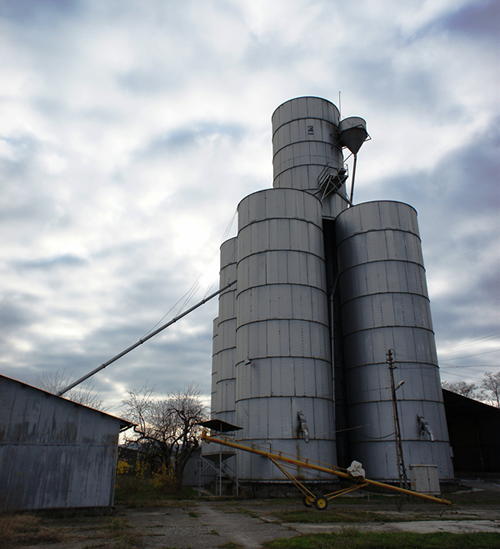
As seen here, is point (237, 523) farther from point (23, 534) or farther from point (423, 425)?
point (423, 425)

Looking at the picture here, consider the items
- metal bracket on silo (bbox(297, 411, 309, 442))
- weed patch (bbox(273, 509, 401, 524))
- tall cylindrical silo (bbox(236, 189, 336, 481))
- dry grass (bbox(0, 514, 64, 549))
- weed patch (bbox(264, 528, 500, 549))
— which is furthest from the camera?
tall cylindrical silo (bbox(236, 189, 336, 481))

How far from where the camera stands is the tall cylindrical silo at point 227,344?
3400 centimetres

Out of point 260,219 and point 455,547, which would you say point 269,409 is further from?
point 455,547

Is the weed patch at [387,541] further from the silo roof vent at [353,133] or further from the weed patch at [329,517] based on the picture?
the silo roof vent at [353,133]

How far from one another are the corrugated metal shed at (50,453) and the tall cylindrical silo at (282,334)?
9056 mm

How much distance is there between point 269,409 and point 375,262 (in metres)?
11.5

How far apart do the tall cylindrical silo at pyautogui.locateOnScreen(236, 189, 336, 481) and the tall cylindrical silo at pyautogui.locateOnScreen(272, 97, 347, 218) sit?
5.87 meters

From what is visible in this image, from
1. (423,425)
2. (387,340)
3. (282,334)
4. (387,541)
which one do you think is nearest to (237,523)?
(387,541)

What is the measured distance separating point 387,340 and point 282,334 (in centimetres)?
653

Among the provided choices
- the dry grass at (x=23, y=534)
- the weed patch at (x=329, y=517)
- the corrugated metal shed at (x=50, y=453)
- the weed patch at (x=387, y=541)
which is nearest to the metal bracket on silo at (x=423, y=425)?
the weed patch at (x=329, y=517)

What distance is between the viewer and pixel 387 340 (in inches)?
1017

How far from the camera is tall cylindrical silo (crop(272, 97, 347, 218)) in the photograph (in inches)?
1358

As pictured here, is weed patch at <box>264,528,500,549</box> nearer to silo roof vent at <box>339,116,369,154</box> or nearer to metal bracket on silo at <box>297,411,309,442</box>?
metal bracket on silo at <box>297,411,309,442</box>

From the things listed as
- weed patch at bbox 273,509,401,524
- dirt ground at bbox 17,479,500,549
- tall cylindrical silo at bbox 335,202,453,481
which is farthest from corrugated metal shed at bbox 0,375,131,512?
tall cylindrical silo at bbox 335,202,453,481
